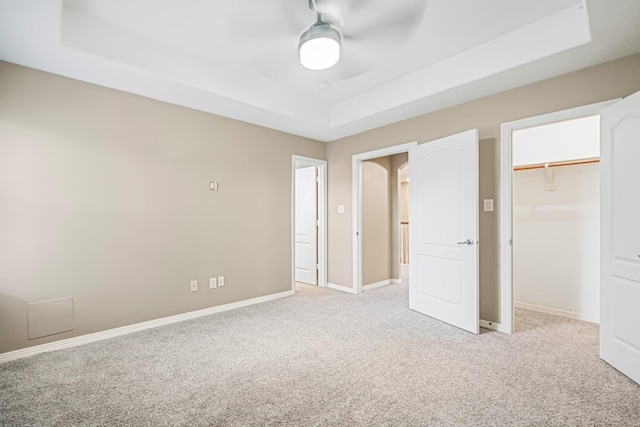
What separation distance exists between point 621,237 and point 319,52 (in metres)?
2.58

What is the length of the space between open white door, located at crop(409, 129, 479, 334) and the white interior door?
194 centimetres

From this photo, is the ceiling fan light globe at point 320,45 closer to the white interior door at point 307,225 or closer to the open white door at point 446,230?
the open white door at point 446,230

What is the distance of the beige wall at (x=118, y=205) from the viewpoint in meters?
2.54

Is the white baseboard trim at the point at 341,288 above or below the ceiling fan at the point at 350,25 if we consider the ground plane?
below

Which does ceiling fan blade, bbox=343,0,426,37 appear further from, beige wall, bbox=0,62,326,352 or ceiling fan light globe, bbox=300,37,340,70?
beige wall, bbox=0,62,326,352

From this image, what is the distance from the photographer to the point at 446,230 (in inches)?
132

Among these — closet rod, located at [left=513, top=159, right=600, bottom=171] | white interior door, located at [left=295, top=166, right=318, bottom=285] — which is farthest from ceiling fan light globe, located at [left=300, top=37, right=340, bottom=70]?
white interior door, located at [left=295, top=166, right=318, bottom=285]

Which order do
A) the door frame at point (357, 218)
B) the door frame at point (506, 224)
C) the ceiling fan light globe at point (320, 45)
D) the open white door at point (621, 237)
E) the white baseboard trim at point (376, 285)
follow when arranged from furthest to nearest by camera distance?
the white baseboard trim at point (376, 285)
the door frame at point (357, 218)
the door frame at point (506, 224)
the open white door at point (621, 237)
the ceiling fan light globe at point (320, 45)

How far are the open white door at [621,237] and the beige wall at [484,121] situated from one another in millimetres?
379

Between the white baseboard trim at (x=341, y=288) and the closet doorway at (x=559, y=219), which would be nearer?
the closet doorway at (x=559, y=219)

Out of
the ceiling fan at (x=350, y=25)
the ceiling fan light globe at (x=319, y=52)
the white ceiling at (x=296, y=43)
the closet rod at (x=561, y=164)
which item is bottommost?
the closet rod at (x=561, y=164)

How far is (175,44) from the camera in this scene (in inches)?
109

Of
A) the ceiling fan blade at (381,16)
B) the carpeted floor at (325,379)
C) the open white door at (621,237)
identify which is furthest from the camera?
the open white door at (621,237)

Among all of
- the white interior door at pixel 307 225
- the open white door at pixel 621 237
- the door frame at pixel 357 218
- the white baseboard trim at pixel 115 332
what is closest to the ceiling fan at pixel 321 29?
the open white door at pixel 621 237
